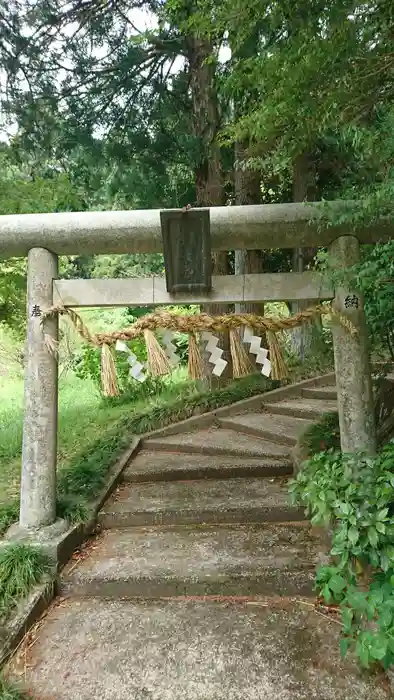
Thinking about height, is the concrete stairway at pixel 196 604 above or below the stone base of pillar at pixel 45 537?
below

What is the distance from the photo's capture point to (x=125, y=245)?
307 cm

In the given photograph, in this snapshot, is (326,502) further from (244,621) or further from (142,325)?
(142,325)

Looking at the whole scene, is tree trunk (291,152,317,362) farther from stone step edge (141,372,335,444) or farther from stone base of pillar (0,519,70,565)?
stone base of pillar (0,519,70,565)

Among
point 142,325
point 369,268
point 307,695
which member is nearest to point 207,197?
point 142,325

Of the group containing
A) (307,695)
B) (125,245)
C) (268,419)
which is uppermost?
(125,245)

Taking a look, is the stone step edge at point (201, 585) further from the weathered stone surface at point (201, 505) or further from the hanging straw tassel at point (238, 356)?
the hanging straw tassel at point (238, 356)

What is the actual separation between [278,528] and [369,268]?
6.87 feet

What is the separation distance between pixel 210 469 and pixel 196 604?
1.67 m

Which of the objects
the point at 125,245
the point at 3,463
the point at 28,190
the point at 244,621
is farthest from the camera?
the point at 3,463

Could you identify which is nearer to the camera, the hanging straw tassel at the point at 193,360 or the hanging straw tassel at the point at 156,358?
the hanging straw tassel at the point at 156,358

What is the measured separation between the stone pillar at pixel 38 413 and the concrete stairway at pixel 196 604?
1.58 ft

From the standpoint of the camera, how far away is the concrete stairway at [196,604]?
2074 millimetres

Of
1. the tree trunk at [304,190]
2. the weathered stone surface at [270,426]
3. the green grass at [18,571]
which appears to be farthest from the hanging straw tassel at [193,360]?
the tree trunk at [304,190]

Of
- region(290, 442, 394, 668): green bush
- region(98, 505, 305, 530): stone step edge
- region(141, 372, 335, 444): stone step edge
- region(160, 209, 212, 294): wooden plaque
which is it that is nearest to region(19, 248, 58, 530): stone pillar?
region(98, 505, 305, 530): stone step edge
